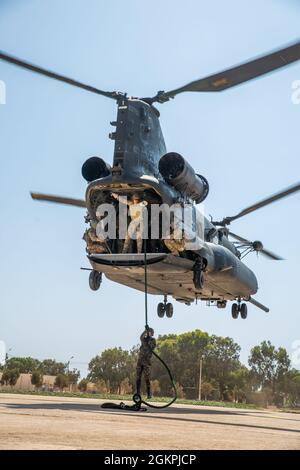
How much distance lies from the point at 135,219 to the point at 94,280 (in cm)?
339

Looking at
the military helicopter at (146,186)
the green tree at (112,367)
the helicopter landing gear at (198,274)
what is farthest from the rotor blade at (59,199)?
the green tree at (112,367)

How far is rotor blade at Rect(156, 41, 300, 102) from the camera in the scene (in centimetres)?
1309

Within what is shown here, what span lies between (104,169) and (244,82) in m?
5.03

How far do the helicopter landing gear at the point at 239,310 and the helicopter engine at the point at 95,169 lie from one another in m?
10.9

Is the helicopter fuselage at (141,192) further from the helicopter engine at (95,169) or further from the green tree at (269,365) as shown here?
the green tree at (269,365)

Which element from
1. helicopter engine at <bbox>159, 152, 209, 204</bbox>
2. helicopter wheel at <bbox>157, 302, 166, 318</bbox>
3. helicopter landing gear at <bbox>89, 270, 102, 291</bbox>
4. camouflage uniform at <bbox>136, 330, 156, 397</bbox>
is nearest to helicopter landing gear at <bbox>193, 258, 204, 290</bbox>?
helicopter engine at <bbox>159, 152, 209, 204</bbox>

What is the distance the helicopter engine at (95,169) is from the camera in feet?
58.2

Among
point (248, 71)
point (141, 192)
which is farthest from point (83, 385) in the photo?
point (248, 71)

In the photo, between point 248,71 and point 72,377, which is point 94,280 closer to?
point 248,71

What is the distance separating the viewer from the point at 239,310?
1042 inches
